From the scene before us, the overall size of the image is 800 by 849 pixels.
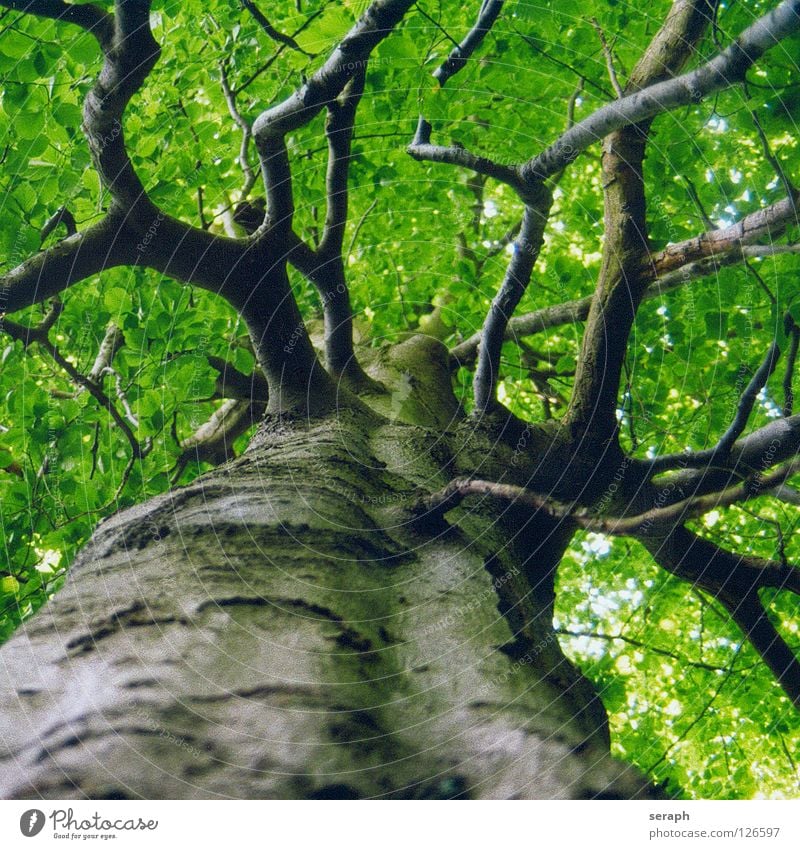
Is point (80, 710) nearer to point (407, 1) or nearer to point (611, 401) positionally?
point (407, 1)

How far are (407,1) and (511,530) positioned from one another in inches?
77.1

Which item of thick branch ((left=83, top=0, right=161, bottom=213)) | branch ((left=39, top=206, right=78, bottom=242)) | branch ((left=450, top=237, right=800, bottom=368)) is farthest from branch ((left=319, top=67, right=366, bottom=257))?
branch ((left=450, top=237, right=800, bottom=368))

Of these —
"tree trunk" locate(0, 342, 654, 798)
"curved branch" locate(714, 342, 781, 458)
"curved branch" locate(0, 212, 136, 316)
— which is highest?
"curved branch" locate(0, 212, 136, 316)

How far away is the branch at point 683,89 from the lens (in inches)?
73.3

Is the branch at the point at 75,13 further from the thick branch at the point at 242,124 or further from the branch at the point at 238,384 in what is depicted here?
the branch at the point at 238,384

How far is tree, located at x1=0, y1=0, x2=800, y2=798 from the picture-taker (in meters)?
1.41

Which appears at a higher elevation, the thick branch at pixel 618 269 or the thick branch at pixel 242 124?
the thick branch at pixel 242 124

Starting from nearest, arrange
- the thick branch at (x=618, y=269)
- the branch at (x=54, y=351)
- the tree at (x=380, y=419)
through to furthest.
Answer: the tree at (x=380, y=419), the thick branch at (x=618, y=269), the branch at (x=54, y=351)

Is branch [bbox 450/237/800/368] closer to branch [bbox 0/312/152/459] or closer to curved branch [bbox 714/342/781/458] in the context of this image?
curved branch [bbox 714/342/781/458]

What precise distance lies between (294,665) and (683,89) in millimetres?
2100

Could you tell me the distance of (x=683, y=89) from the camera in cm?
210

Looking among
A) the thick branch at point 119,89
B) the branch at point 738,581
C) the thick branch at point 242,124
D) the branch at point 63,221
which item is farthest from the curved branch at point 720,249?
the branch at point 63,221

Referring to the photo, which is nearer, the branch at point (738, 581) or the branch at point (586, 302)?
the branch at point (586, 302)

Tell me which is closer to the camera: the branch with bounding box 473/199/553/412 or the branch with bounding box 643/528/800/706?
the branch with bounding box 473/199/553/412
